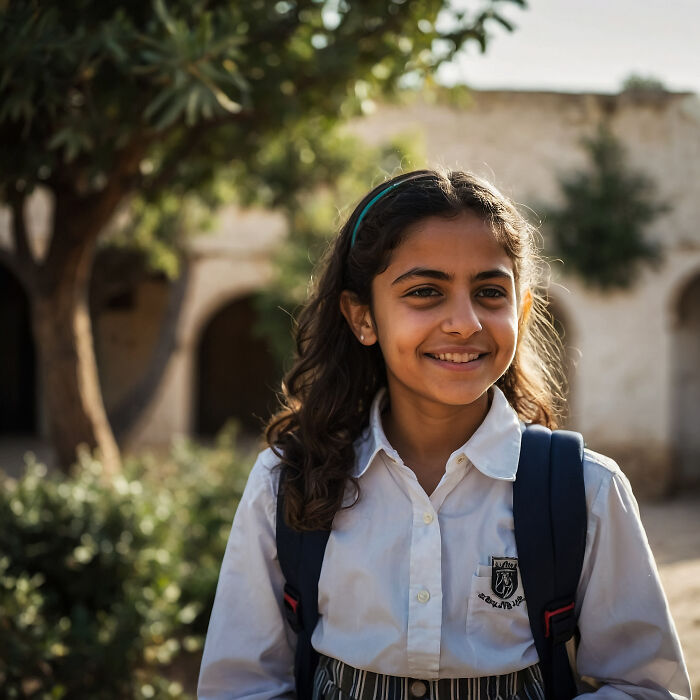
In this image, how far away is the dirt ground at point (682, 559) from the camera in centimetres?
317

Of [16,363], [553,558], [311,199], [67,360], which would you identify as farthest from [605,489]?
[16,363]

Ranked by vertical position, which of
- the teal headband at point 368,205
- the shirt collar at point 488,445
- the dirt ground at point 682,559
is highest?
the teal headband at point 368,205

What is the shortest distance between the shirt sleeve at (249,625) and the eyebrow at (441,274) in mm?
486

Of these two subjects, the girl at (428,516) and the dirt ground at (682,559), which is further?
the dirt ground at (682,559)

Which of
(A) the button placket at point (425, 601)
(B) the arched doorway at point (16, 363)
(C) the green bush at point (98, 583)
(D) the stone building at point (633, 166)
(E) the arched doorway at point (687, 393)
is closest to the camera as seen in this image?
(A) the button placket at point (425, 601)

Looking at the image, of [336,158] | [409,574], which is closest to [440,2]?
[409,574]

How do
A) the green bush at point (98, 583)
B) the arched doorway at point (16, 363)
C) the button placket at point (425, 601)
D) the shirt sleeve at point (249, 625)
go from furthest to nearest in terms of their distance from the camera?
the arched doorway at point (16, 363) → the green bush at point (98, 583) → the shirt sleeve at point (249, 625) → the button placket at point (425, 601)

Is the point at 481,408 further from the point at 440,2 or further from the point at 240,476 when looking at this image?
→ the point at 240,476

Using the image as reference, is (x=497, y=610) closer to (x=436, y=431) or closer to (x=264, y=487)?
(x=436, y=431)

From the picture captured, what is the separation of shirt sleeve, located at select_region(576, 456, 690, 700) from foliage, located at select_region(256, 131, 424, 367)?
3674mm

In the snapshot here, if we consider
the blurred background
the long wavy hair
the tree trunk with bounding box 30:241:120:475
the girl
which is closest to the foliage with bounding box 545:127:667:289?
the blurred background

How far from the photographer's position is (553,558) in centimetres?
124

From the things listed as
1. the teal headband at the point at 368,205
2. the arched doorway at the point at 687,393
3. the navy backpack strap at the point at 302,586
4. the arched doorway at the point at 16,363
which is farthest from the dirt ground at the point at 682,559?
the arched doorway at the point at 16,363

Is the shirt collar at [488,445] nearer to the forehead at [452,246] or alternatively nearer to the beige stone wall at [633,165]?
the forehead at [452,246]
